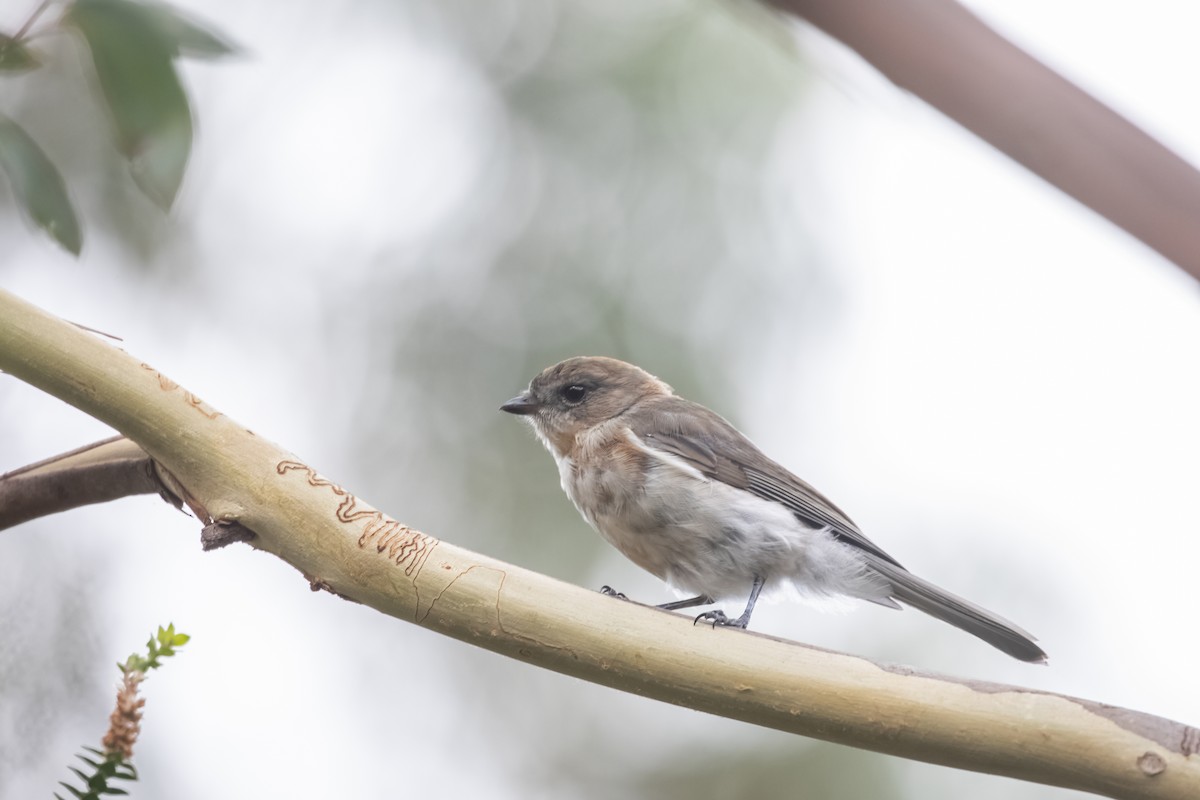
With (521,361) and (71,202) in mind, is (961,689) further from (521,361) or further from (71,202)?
(521,361)

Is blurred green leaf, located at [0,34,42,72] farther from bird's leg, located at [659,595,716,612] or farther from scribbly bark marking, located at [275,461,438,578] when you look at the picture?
bird's leg, located at [659,595,716,612]

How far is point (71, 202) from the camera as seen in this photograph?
2.12 meters

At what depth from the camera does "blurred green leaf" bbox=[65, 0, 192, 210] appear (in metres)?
1.97

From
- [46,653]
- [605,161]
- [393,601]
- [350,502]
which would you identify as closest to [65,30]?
[350,502]

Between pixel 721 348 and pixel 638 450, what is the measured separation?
2.72 m

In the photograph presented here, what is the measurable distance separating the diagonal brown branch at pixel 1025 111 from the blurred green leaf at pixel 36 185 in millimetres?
1480

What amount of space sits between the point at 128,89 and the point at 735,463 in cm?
248

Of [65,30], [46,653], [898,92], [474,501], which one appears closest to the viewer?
[898,92]

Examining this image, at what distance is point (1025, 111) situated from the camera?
41.9 inches

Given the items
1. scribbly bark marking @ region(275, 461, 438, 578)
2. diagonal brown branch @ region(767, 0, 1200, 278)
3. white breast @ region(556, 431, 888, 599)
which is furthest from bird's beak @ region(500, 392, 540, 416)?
diagonal brown branch @ region(767, 0, 1200, 278)

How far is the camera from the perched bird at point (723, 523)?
143 inches

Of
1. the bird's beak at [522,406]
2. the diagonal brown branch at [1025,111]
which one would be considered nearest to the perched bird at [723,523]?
the bird's beak at [522,406]

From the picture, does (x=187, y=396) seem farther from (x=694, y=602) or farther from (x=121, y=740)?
(x=694, y=602)

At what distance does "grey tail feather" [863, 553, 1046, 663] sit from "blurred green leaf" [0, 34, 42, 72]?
2776mm
